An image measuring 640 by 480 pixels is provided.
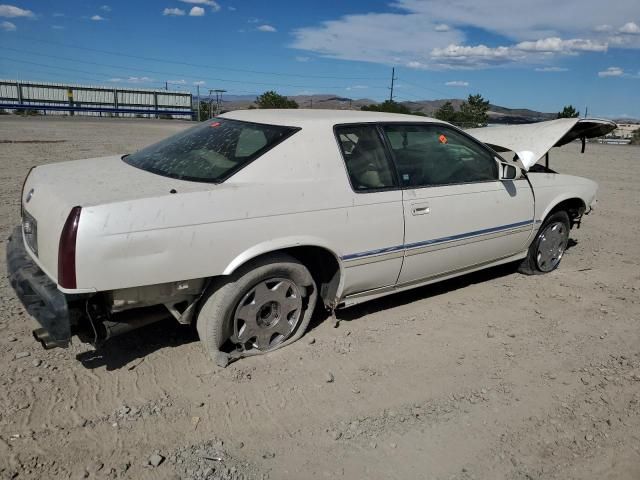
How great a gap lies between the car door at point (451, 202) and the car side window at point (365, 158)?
12 centimetres

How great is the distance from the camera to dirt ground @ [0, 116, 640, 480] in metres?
2.66

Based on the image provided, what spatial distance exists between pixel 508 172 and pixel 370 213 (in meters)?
1.56

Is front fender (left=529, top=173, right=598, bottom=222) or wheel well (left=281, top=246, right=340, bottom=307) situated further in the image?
front fender (left=529, top=173, right=598, bottom=222)

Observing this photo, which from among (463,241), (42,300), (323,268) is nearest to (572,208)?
(463,241)

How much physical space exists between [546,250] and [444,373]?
2.56 m

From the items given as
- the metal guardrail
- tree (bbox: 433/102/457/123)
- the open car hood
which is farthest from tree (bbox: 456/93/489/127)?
the open car hood

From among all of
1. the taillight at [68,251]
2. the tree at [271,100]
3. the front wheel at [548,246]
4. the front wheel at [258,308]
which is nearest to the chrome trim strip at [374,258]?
the front wheel at [258,308]

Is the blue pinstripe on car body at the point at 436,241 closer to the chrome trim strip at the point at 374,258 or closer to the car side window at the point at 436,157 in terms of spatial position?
the chrome trim strip at the point at 374,258

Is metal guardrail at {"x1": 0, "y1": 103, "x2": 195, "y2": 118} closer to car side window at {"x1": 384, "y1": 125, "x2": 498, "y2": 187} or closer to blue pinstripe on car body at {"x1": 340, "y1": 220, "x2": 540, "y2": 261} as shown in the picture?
car side window at {"x1": 384, "y1": 125, "x2": 498, "y2": 187}

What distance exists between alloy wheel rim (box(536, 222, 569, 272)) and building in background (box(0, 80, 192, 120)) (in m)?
46.9

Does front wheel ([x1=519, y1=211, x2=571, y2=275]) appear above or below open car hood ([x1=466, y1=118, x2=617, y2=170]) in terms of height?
below

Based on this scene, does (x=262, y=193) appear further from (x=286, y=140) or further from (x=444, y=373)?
(x=444, y=373)

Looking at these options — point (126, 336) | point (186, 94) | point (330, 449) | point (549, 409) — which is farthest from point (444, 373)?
point (186, 94)

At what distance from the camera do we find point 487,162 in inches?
181
